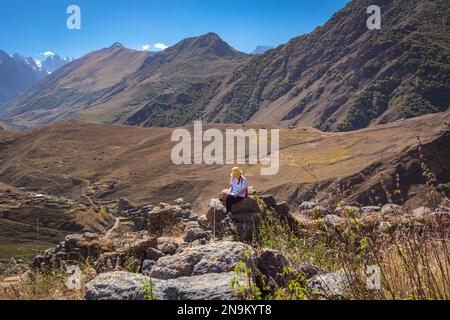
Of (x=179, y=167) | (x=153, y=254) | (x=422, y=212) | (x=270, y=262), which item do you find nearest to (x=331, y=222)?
(x=270, y=262)

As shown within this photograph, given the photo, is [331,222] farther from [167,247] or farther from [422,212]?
[167,247]

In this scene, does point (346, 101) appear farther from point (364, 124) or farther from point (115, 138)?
point (115, 138)

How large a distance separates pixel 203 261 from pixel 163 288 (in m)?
1.12

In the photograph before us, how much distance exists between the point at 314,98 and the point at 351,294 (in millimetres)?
193862

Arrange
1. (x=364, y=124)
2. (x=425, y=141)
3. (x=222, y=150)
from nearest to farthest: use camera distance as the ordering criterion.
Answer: (x=425, y=141) < (x=222, y=150) < (x=364, y=124)

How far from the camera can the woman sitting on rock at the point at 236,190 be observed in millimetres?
11133

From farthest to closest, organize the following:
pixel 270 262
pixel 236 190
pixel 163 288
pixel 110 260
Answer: pixel 236 190
pixel 110 260
pixel 270 262
pixel 163 288

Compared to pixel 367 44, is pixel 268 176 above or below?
below

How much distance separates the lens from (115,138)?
13925 cm

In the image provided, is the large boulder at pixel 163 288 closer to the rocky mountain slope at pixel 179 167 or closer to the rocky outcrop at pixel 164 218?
the rocky outcrop at pixel 164 218

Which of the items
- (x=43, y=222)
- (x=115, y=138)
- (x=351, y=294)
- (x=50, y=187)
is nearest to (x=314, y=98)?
(x=115, y=138)

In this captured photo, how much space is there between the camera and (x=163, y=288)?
3936mm

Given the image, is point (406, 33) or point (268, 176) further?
point (406, 33)
